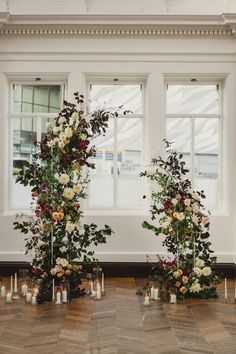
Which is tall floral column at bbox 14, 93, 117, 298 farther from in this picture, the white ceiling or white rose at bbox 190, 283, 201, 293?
the white ceiling

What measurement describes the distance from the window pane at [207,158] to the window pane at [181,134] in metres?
0.12

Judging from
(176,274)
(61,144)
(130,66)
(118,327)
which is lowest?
(118,327)

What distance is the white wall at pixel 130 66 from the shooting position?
23.5 feet

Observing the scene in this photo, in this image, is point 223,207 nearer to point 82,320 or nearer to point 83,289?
point 83,289

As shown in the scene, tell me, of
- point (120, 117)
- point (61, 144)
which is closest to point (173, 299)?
point (61, 144)

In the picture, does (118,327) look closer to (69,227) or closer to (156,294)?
(156,294)

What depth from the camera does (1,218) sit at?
23.5 ft

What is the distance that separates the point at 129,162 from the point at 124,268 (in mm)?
1543

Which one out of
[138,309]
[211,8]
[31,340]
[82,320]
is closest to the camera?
[31,340]

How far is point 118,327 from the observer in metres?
4.53

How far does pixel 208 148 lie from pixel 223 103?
69 centimetres

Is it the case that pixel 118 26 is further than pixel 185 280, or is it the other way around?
pixel 118 26

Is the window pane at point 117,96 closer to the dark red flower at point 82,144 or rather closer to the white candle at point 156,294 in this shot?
the dark red flower at point 82,144

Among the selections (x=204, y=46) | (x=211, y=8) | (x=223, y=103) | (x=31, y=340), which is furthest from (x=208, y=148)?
(x=31, y=340)
